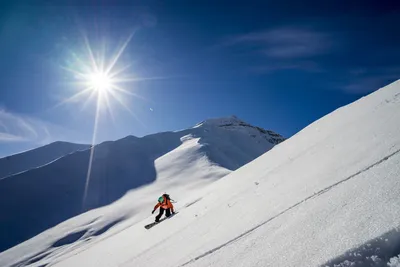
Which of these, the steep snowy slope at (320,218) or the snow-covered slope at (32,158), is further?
the snow-covered slope at (32,158)

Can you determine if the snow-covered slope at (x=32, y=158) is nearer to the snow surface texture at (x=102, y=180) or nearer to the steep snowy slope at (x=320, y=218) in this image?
the snow surface texture at (x=102, y=180)

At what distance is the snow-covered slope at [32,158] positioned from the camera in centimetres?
14538

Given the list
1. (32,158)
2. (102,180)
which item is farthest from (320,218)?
(32,158)

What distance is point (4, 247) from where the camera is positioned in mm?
40719

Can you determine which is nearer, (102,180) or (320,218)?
(320,218)

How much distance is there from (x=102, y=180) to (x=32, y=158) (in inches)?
5238

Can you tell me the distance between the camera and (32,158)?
159 metres

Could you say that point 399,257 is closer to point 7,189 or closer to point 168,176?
point 168,176

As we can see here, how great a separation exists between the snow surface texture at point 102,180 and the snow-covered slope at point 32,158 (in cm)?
10385

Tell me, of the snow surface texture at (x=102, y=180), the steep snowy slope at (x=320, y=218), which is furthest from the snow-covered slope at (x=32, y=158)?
the steep snowy slope at (x=320, y=218)

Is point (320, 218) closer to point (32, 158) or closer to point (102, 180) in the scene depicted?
point (102, 180)

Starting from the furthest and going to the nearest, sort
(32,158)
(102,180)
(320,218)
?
(32,158), (102,180), (320,218)

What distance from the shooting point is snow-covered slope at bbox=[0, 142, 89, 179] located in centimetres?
14538

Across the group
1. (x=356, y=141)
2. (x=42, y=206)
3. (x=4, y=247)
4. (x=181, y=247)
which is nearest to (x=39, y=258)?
(x=4, y=247)
